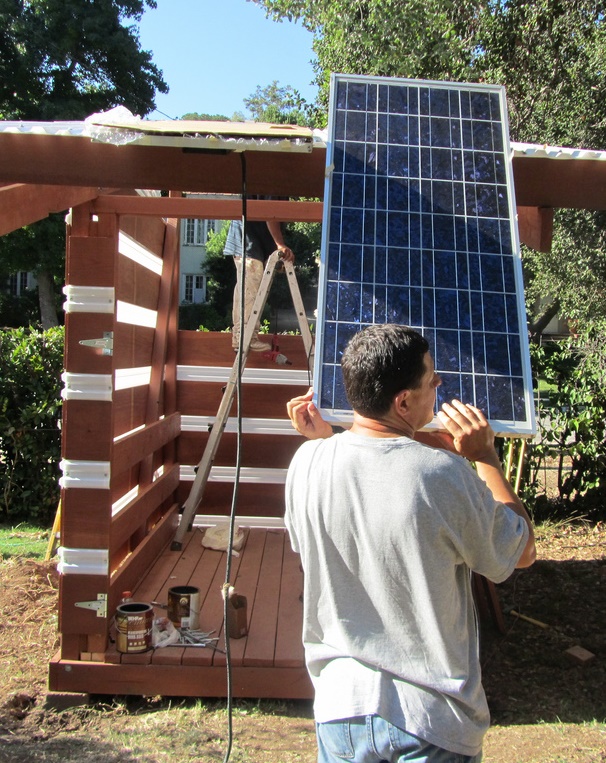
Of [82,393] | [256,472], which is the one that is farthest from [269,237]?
[82,393]

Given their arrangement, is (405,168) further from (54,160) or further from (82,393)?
(82,393)

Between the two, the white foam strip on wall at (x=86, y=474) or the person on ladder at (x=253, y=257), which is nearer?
the white foam strip on wall at (x=86, y=474)

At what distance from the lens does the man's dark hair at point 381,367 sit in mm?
1811

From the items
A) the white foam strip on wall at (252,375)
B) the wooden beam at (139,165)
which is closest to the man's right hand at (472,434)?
the wooden beam at (139,165)

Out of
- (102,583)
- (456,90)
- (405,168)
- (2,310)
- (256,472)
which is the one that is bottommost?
(102,583)

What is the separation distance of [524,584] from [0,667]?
3.90 metres

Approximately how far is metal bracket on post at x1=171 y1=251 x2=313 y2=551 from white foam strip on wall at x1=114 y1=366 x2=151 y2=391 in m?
0.59

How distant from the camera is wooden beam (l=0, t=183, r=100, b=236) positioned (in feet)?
11.9

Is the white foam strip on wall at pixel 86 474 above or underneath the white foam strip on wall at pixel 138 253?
underneath

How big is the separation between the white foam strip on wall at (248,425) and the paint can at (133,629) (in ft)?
8.05

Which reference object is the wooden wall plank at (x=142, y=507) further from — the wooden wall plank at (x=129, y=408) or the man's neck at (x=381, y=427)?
the man's neck at (x=381, y=427)

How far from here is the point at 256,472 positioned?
6.57 metres

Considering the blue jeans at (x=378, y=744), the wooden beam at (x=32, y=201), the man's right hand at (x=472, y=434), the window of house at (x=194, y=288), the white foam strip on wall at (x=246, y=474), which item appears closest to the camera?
the blue jeans at (x=378, y=744)

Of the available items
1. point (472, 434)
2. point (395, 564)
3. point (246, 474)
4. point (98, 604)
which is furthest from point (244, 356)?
point (395, 564)
